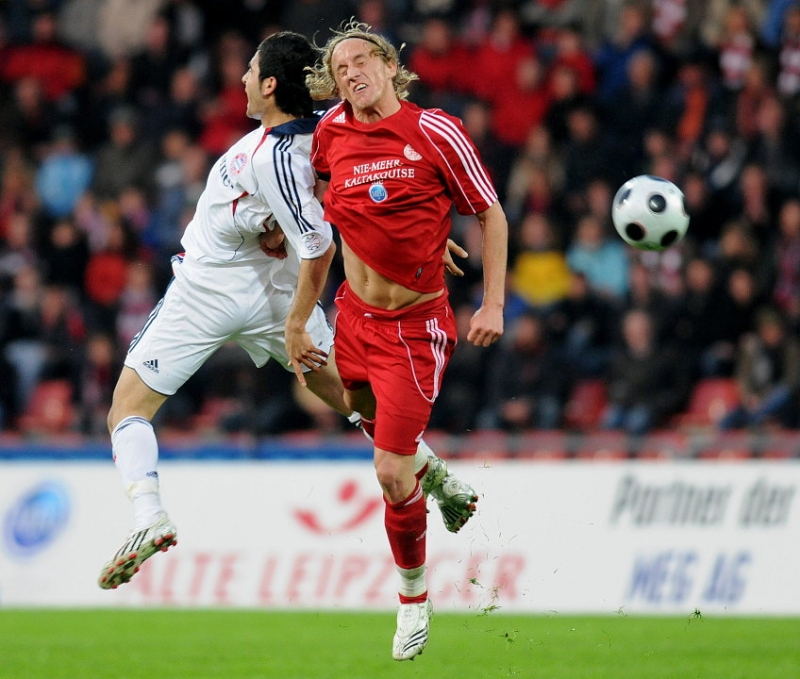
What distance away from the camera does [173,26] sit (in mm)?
16656

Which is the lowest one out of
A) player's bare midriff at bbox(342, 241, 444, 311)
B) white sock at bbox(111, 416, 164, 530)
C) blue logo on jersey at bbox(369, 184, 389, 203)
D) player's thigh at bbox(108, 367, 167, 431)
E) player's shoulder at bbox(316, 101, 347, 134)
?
white sock at bbox(111, 416, 164, 530)

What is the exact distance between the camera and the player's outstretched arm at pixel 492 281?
6730 mm

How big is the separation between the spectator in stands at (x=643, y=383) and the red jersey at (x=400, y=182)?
5.84 metres

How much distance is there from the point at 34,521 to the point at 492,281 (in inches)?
261

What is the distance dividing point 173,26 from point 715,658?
10.6 m

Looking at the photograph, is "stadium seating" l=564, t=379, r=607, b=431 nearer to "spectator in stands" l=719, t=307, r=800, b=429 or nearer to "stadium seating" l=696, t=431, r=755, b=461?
"spectator in stands" l=719, t=307, r=800, b=429

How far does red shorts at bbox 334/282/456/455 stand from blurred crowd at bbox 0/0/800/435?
5.56 meters

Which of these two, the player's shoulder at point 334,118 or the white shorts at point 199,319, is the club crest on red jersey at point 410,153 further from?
the white shorts at point 199,319

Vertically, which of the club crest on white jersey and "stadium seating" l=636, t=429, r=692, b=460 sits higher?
the club crest on white jersey

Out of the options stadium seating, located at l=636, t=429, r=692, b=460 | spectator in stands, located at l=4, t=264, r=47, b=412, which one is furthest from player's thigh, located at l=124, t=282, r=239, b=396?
spectator in stands, located at l=4, t=264, r=47, b=412

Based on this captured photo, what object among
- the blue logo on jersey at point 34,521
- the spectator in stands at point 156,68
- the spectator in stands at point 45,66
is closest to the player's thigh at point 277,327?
the blue logo on jersey at point 34,521

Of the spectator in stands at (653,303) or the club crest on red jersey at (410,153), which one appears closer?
the club crest on red jersey at (410,153)

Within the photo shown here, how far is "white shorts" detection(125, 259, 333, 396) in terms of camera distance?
7.20 meters

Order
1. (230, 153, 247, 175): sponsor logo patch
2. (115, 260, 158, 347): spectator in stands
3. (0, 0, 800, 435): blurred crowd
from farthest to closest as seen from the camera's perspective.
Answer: (115, 260, 158, 347): spectator in stands, (0, 0, 800, 435): blurred crowd, (230, 153, 247, 175): sponsor logo patch
